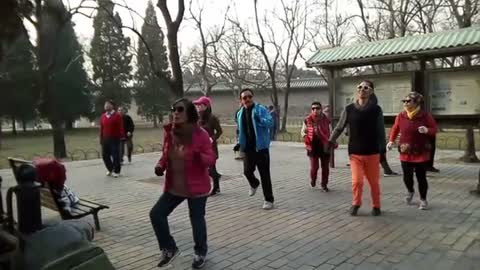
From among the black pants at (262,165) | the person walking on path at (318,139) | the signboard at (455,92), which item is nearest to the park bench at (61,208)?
the black pants at (262,165)

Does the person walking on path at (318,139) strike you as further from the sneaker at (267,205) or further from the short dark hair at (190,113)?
the short dark hair at (190,113)

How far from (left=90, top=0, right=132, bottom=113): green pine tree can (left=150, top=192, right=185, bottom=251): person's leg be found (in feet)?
142

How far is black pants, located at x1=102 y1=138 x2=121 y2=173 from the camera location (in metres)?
10.4

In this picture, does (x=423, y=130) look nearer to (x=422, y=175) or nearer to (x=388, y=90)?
(x=422, y=175)

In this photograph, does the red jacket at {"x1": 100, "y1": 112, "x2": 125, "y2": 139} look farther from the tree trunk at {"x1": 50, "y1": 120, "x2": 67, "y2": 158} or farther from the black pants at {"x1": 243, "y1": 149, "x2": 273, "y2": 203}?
the tree trunk at {"x1": 50, "y1": 120, "x2": 67, "y2": 158}

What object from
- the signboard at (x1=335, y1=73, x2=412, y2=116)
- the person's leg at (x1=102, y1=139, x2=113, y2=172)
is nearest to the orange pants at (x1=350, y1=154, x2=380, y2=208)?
the signboard at (x1=335, y1=73, x2=412, y2=116)

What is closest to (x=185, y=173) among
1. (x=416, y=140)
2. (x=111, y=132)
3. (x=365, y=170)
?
(x=365, y=170)

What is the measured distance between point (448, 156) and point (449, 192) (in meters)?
5.74

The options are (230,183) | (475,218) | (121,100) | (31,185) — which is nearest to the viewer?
(31,185)

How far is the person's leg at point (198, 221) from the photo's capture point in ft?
14.2

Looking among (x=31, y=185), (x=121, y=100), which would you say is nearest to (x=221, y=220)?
(x=31, y=185)

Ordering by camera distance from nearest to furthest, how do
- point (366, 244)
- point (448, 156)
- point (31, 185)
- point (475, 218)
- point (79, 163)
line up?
point (31, 185) → point (366, 244) → point (475, 218) → point (448, 156) → point (79, 163)

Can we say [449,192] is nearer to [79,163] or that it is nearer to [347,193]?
[347,193]

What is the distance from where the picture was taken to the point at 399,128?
691cm
